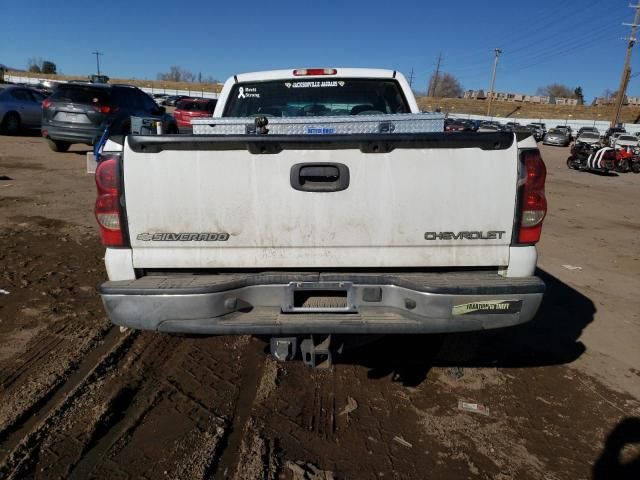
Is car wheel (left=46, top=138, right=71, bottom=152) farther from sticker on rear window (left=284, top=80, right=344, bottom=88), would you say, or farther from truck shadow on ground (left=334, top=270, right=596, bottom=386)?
truck shadow on ground (left=334, top=270, right=596, bottom=386)

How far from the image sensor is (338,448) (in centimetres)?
268

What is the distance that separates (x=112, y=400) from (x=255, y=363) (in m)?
1.00

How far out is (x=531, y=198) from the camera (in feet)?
8.56

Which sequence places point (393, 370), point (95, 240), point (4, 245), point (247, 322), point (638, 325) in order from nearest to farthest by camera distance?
point (247, 322)
point (393, 370)
point (638, 325)
point (4, 245)
point (95, 240)

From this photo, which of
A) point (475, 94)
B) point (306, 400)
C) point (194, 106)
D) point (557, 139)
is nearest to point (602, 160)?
point (194, 106)

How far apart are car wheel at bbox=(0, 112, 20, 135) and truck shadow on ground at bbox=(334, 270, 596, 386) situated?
59.6 feet

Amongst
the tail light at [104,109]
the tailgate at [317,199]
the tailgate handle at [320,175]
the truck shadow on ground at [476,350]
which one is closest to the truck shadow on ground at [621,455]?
the truck shadow on ground at [476,350]

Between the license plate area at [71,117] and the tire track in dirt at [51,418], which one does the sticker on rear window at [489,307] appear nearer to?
the tire track in dirt at [51,418]

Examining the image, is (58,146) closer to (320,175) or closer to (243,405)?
(243,405)

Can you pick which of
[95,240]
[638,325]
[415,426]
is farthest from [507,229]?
[95,240]

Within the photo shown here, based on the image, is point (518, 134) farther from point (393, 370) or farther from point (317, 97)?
point (317, 97)

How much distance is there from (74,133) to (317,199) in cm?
1176

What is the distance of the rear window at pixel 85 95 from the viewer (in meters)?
12.1

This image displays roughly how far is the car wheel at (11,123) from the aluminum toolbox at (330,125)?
17323 mm
